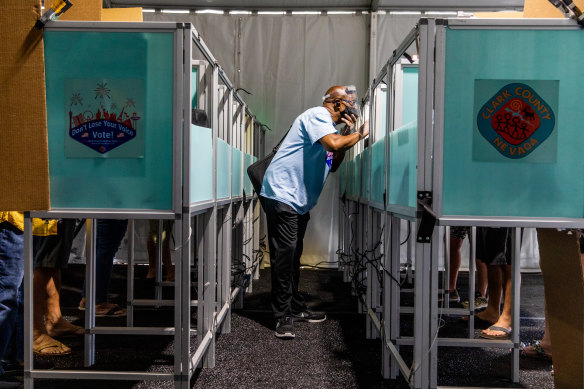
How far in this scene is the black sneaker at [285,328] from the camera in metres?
2.86

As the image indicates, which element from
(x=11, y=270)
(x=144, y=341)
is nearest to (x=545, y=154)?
(x=11, y=270)

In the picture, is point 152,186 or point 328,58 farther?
point 328,58

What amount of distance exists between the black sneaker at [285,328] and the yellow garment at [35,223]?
1.30 meters

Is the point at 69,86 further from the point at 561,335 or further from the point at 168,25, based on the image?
the point at 561,335

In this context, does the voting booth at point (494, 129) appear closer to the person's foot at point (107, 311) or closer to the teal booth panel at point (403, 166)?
the teal booth panel at point (403, 166)

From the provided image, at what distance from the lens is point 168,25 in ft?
5.41

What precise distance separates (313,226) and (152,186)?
3.96 metres

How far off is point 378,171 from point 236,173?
113cm

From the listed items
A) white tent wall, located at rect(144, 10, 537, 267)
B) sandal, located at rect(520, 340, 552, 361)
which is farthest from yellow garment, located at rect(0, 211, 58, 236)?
white tent wall, located at rect(144, 10, 537, 267)

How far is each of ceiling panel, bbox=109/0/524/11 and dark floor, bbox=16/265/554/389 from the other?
3324 millimetres

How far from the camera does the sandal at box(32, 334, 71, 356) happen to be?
246 centimetres

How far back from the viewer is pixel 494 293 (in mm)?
3107

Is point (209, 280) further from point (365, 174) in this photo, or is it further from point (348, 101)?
point (348, 101)

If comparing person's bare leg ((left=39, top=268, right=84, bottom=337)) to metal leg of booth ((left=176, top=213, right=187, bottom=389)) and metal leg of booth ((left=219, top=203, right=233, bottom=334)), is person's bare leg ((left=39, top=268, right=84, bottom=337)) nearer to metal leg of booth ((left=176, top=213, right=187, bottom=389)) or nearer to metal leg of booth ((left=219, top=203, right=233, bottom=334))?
metal leg of booth ((left=219, top=203, right=233, bottom=334))
